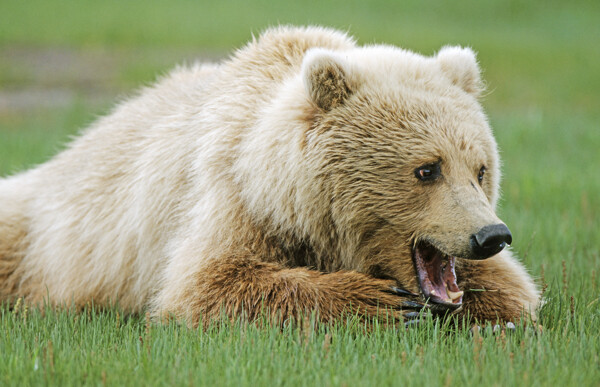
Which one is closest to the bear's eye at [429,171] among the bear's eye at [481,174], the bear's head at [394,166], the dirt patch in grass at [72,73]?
the bear's head at [394,166]

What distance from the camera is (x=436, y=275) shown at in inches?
169

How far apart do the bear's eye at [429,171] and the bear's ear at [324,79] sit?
57cm

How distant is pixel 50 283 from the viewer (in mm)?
5336

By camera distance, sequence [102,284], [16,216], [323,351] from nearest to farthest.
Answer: [323,351], [102,284], [16,216]

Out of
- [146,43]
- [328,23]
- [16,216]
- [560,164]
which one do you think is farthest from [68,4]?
[16,216]

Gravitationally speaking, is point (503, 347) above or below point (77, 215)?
below

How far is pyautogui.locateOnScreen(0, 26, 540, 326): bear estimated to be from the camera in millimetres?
4008

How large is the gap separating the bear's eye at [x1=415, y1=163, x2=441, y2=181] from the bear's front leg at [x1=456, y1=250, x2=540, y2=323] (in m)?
0.68

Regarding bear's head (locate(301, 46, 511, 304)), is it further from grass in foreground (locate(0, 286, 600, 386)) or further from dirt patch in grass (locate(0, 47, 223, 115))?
dirt patch in grass (locate(0, 47, 223, 115))

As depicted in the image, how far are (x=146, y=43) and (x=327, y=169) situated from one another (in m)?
18.1

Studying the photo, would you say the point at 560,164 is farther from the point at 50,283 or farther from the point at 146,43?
the point at 146,43

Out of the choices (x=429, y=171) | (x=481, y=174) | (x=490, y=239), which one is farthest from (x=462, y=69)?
(x=490, y=239)

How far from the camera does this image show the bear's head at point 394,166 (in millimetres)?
3988

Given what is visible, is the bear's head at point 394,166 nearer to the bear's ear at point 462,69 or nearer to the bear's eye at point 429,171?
the bear's eye at point 429,171
